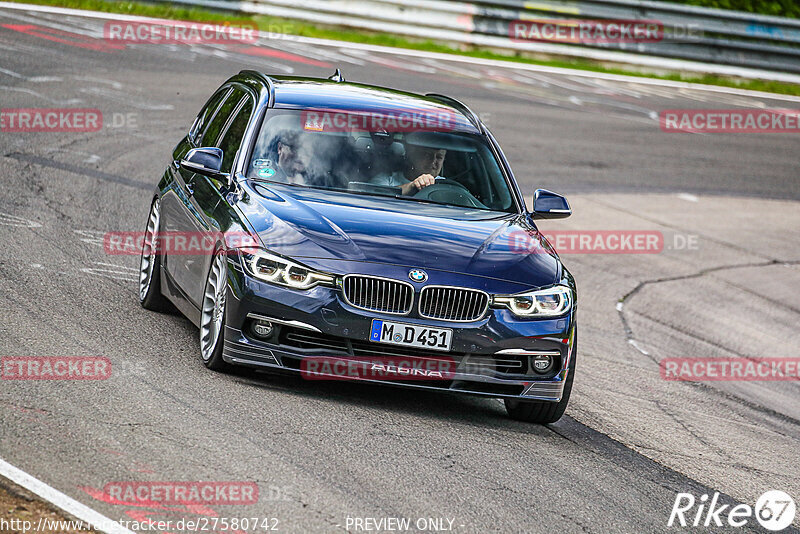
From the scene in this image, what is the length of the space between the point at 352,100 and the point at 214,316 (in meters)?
Result: 2.15

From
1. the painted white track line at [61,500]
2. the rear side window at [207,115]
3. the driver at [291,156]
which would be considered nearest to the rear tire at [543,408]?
the driver at [291,156]

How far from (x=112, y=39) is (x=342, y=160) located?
14.7 m

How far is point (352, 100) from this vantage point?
901 cm

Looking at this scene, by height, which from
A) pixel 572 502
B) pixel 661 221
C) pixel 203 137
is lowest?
pixel 661 221

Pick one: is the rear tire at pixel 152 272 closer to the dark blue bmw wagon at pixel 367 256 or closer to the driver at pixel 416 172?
the dark blue bmw wagon at pixel 367 256

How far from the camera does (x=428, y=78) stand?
22562mm

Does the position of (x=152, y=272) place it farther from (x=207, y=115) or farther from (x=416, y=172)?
(x=416, y=172)

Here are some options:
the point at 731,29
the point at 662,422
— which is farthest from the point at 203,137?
the point at 731,29

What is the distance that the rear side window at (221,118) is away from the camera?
929cm

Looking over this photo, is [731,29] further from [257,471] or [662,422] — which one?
[257,471]

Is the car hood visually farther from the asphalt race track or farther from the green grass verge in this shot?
the green grass verge

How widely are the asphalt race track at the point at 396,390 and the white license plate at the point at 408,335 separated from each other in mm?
450

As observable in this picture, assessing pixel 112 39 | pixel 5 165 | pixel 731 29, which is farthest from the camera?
pixel 731 29

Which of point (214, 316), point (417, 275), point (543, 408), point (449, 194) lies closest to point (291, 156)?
point (449, 194)
